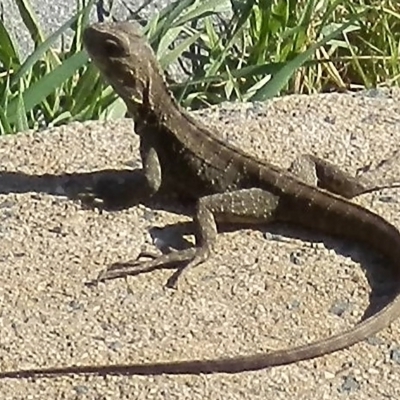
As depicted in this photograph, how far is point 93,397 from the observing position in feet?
13.3

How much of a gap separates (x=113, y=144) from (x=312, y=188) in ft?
2.90

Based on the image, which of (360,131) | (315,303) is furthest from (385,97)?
(315,303)

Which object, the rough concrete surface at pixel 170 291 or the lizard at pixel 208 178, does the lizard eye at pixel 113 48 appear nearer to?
the lizard at pixel 208 178

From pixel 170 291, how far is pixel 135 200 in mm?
535

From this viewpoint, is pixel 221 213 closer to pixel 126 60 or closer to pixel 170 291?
pixel 170 291

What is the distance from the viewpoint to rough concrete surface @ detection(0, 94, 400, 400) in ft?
13.5

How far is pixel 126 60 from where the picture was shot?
16.1 ft

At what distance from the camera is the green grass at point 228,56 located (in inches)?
239

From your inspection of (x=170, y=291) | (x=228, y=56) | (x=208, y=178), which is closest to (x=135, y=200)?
(x=208, y=178)

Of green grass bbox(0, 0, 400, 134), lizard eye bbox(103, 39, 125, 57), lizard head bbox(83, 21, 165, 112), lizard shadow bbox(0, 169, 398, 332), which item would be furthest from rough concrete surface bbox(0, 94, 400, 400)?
green grass bbox(0, 0, 400, 134)

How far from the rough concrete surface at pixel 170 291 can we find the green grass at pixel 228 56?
30.4 inches

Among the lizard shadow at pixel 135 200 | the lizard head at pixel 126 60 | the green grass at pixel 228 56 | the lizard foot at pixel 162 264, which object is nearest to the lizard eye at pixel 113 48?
the lizard head at pixel 126 60

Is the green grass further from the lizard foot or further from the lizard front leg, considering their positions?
the lizard foot

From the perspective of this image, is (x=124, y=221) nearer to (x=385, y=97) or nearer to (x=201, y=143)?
(x=201, y=143)
